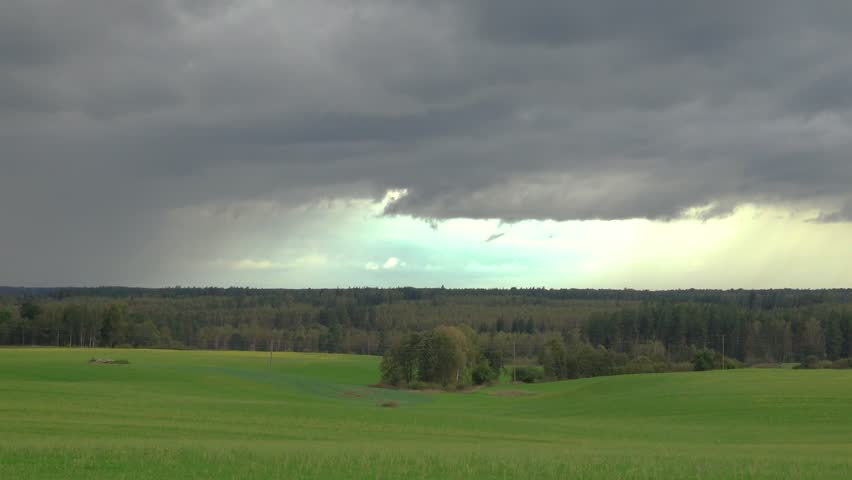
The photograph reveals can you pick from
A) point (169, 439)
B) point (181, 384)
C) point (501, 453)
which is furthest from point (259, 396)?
point (501, 453)

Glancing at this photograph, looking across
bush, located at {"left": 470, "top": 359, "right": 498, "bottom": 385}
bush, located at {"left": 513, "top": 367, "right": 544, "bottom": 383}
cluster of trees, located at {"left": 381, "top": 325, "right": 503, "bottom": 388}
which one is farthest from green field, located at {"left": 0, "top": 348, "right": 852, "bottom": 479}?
bush, located at {"left": 513, "top": 367, "right": 544, "bottom": 383}

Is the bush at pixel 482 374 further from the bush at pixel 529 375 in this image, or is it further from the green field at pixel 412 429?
the green field at pixel 412 429

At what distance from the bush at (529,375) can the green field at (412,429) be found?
33.1m

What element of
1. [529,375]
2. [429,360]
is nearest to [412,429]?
[429,360]

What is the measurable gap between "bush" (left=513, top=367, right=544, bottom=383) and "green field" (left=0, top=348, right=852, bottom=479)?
109ft

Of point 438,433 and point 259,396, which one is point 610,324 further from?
point 438,433

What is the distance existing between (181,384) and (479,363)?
5183 centimetres

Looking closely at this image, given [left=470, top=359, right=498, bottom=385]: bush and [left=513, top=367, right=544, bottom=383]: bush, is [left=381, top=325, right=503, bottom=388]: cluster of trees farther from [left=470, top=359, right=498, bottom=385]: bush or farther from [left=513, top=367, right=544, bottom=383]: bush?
[left=513, top=367, right=544, bottom=383]: bush

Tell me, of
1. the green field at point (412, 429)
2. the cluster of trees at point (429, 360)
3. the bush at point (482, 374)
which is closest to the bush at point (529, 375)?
the bush at point (482, 374)

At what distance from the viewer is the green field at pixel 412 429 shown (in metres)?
22.6

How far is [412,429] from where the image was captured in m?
44.0

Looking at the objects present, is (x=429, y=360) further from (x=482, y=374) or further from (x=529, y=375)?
(x=529, y=375)

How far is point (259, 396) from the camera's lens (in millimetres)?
71875

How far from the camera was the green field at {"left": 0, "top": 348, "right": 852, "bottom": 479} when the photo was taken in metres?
22.6
